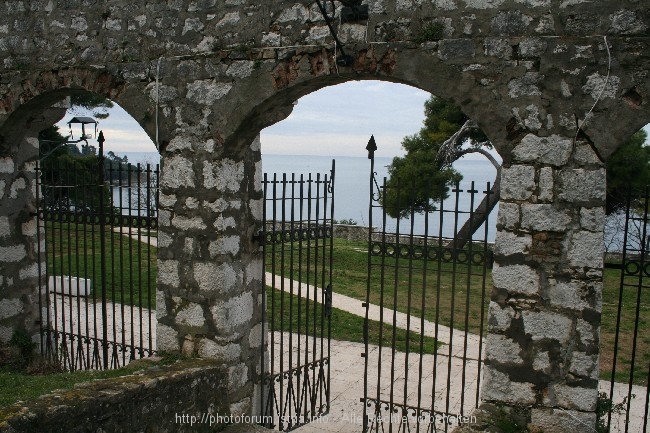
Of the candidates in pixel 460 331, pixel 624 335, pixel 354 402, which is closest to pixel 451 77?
pixel 354 402

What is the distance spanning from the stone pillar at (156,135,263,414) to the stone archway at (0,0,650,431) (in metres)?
0.02

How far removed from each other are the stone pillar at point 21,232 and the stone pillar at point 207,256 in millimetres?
2232

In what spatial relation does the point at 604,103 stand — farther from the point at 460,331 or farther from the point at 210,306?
the point at 460,331

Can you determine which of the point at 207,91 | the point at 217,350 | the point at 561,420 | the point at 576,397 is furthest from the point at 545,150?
the point at 217,350

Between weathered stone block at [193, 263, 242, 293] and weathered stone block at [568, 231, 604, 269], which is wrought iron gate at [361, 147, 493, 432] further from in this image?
weathered stone block at [193, 263, 242, 293]

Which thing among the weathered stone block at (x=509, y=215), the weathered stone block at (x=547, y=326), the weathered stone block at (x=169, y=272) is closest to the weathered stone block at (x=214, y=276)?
the weathered stone block at (x=169, y=272)

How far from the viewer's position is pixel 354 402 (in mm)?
6883

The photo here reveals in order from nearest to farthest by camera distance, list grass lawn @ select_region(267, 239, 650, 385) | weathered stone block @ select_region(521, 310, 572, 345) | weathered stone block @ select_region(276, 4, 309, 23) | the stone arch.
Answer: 1. weathered stone block @ select_region(521, 310, 572, 345)
2. weathered stone block @ select_region(276, 4, 309, 23)
3. the stone arch
4. grass lawn @ select_region(267, 239, 650, 385)

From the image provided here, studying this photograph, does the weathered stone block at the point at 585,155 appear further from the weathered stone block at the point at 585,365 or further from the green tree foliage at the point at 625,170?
the green tree foliage at the point at 625,170

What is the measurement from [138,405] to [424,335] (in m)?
6.32

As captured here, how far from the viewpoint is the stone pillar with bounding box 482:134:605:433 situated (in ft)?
13.0

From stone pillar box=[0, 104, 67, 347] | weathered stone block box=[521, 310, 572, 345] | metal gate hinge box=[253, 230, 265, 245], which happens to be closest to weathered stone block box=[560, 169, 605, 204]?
weathered stone block box=[521, 310, 572, 345]

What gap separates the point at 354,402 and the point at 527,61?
4.41 m

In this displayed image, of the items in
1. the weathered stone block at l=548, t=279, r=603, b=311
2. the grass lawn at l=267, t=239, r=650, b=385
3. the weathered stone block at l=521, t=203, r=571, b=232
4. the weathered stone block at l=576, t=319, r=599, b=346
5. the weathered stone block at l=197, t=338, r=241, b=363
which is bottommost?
the grass lawn at l=267, t=239, r=650, b=385
